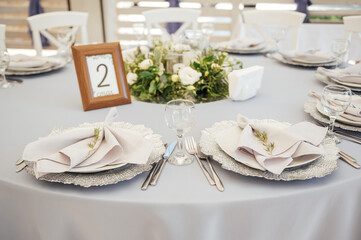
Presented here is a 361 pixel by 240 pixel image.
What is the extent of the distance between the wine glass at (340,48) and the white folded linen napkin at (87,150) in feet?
4.34

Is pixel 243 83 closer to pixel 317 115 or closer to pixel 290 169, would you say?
pixel 317 115

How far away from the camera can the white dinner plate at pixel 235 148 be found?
0.83m

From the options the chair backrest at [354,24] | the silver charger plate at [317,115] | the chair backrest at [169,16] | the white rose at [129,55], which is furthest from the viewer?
the chair backrest at [169,16]

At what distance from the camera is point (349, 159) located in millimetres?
906

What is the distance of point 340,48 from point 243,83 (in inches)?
30.1

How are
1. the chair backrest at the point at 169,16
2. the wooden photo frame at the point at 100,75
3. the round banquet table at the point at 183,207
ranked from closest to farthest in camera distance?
the round banquet table at the point at 183,207
the wooden photo frame at the point at 100,75
the chair backrest at the point at 169,16

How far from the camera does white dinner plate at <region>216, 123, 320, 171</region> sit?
83 cm

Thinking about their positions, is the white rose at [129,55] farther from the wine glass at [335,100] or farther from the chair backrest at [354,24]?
the chair backrest at [354,24]

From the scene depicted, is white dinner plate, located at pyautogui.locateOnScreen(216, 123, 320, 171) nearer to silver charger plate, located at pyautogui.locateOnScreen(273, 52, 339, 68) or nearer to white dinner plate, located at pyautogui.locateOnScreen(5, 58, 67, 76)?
silver charger plate, located at pyautogui.locateOnScreen(273, 52, 339, 68)

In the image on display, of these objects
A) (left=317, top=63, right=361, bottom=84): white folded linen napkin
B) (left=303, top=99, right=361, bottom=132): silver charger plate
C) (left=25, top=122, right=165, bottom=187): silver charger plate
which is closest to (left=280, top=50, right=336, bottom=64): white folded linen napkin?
(left=317, top=63, right=361, bottom=84): white folded linen napkin

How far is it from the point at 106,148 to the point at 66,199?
157 millimetres

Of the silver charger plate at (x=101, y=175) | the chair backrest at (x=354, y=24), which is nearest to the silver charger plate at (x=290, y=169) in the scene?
the silver charger plate at (x=101, y=175)

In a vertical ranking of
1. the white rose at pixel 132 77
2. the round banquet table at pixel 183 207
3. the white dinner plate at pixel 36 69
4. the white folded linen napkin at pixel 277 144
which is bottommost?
the round banquet table at pixel 183 207

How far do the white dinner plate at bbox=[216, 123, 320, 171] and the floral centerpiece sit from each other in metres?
0.41
